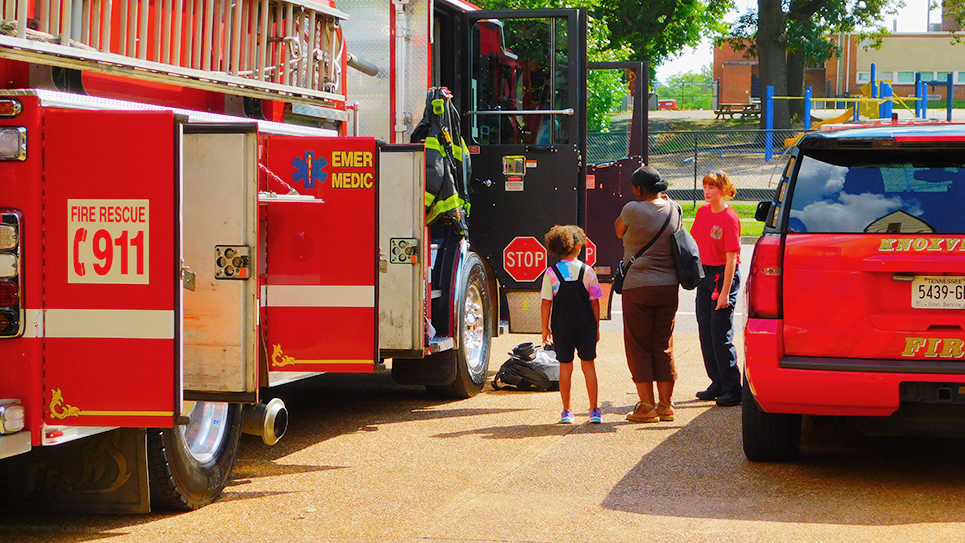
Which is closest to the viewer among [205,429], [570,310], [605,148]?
[205,429]

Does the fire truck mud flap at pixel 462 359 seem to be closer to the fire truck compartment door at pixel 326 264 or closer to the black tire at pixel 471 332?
the black tire at pixel 471 332

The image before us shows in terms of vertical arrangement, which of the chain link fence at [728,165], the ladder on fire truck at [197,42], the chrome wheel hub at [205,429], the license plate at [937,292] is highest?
the chain link fence at [728,165]

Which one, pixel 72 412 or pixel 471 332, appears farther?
pixel 471 332

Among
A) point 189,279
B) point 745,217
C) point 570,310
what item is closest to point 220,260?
point 189,279

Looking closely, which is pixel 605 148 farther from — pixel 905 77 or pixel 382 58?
pixel 905 77

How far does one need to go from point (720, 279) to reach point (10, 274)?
4.87 meters

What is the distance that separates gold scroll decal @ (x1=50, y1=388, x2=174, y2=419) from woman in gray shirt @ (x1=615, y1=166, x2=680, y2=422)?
3.50m

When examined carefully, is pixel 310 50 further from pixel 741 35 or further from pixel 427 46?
pixel 741 35

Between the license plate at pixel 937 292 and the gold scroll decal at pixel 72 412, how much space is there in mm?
3285

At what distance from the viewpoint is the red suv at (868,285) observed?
216 inches

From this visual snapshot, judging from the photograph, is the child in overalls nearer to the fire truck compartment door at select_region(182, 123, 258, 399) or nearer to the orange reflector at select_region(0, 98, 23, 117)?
the fire truck compartment door at select_region(182, 123, 258, 399)

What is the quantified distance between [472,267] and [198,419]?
11.3 ft

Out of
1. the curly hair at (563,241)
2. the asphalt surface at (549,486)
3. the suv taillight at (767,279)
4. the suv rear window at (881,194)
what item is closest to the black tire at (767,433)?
the asphalt surface at (549,486)

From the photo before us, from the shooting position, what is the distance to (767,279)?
5.71 metres
